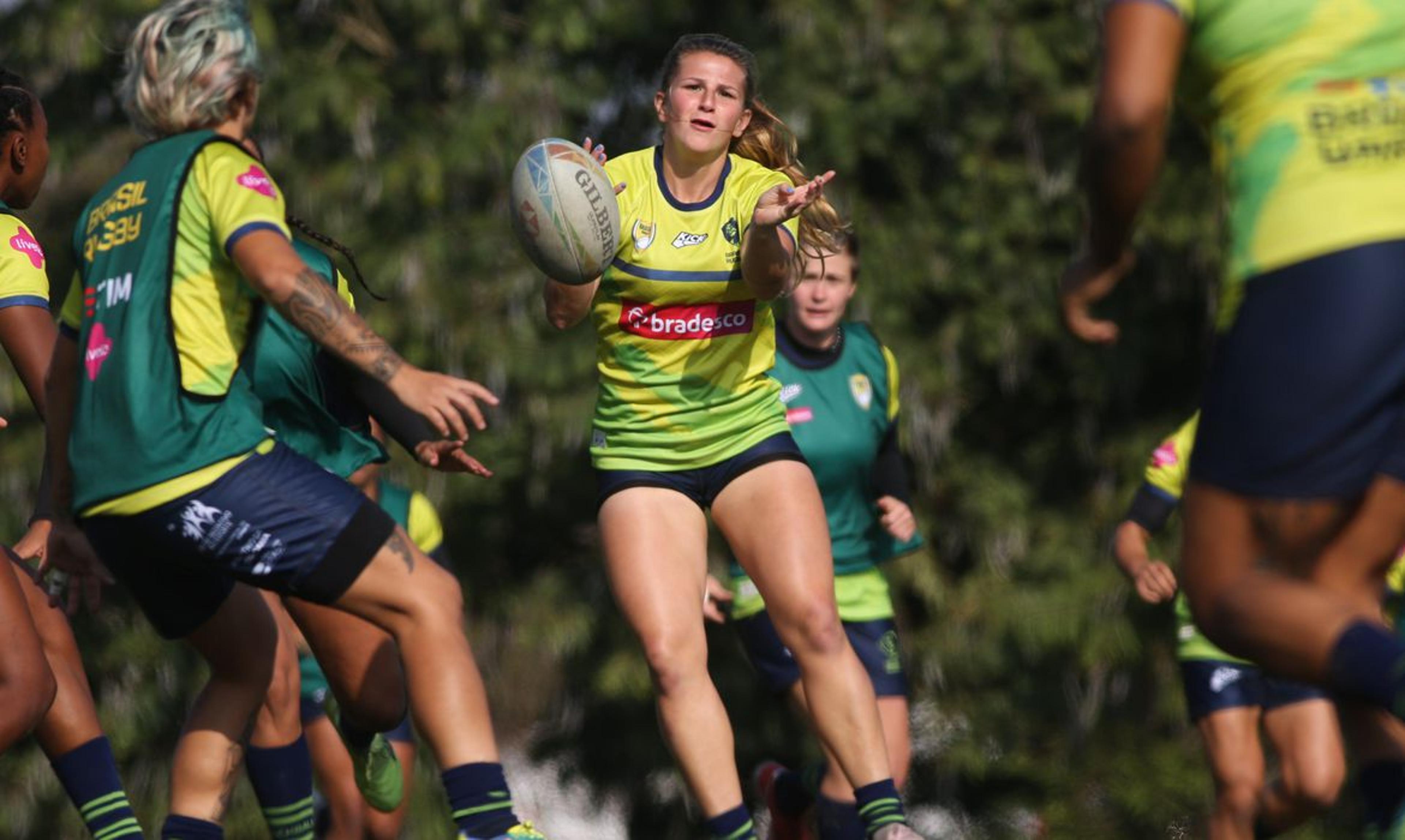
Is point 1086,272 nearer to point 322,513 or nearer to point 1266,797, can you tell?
point 322,513

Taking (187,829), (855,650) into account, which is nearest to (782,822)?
(855,650)

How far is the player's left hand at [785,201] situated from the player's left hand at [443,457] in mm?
1003

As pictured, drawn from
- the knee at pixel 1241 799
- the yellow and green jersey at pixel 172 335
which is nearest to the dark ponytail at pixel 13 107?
the yellow and green jersey at pixel 172 335

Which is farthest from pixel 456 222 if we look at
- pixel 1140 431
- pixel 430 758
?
pixel 1140 431

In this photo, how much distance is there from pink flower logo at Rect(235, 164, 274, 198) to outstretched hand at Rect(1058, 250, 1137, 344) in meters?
1.78

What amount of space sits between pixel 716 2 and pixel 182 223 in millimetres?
9896

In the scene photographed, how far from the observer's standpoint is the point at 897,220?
45.1 feet

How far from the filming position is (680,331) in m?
5.99

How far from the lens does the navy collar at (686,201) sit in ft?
19.6

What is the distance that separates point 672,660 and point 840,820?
2.26 metres

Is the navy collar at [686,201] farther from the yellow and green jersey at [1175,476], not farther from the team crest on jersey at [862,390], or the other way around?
the yellow and green jersey at [1175,476]

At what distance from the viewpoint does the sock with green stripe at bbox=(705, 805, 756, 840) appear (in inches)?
222

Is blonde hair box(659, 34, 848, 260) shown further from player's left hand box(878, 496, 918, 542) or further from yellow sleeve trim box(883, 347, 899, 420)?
yellow sleeve trim box(883, 347, 899, 420)

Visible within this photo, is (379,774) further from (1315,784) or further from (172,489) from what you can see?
(1315,784)
